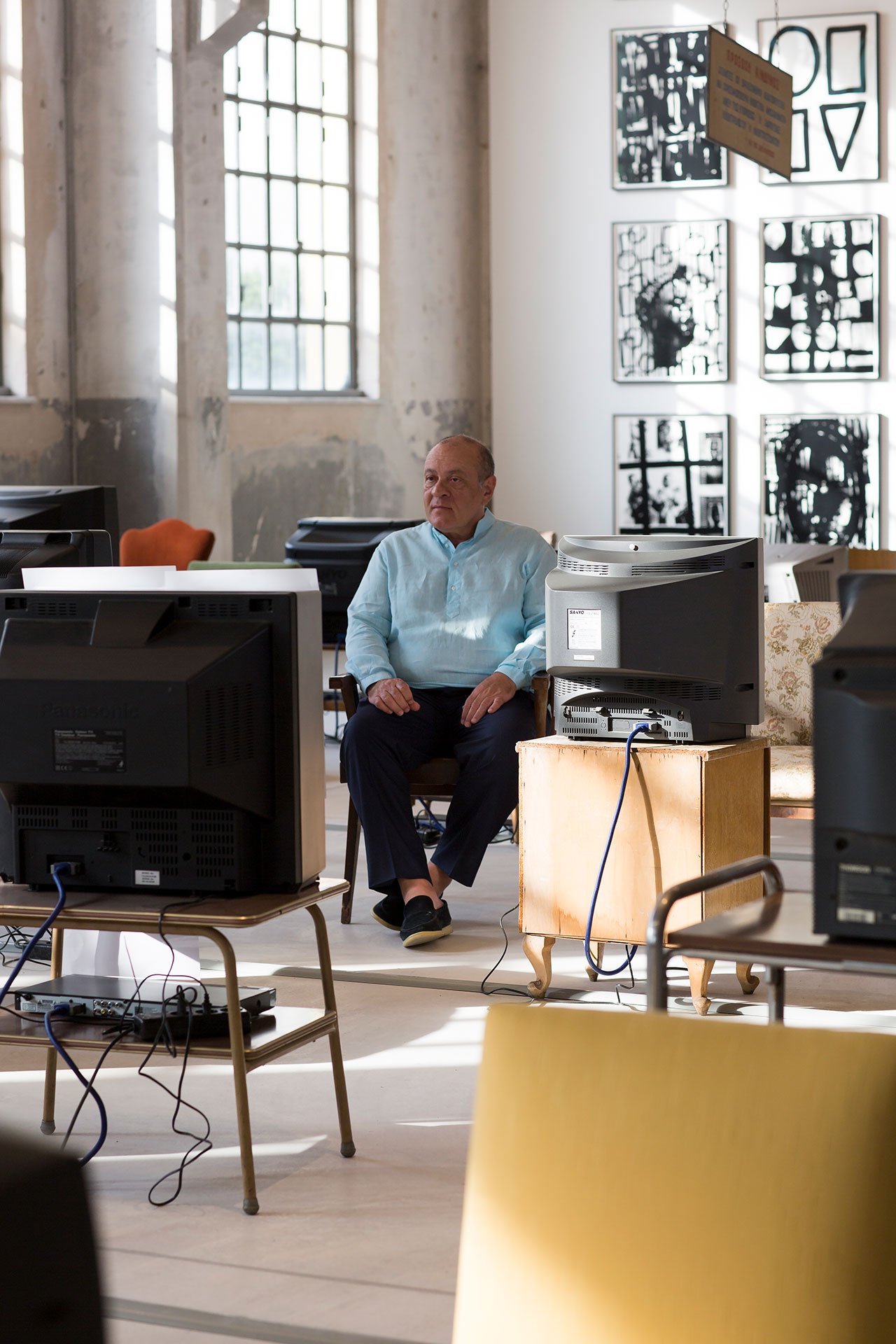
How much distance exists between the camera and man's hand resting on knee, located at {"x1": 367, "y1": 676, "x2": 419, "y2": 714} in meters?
4.67

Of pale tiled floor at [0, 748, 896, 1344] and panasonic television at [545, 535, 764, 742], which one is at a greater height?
panasonic television at [545, 535, 764, 742]

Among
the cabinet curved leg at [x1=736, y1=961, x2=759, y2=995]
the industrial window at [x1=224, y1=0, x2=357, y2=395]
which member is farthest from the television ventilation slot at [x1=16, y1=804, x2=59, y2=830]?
the industrial window at [x1=224, y1=0, x2=357, y2=395]

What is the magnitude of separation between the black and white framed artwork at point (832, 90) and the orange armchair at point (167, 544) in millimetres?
4673

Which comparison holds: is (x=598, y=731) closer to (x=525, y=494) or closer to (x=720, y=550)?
(x=720, y=550)

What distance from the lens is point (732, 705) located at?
3.88 m

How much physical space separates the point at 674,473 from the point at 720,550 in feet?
23.3

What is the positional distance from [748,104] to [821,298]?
219cm

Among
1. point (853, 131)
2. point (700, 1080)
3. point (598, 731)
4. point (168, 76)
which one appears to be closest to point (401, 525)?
point (168, 76)

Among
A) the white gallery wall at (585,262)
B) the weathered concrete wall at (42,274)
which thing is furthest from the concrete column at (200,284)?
the white gallery wall at (585,262)

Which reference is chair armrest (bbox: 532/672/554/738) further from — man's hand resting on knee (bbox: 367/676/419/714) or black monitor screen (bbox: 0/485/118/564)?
black monitor screen (bbox: 0/485/118/564)

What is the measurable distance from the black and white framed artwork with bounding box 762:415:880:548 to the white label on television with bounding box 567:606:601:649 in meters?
6.82

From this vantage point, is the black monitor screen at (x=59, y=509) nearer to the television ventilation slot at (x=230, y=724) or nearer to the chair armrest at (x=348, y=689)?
the chair armrest at (x=348, y=689)

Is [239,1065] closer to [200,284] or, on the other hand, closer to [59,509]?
[59,509]

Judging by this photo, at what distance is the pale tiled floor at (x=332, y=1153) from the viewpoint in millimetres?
2500
